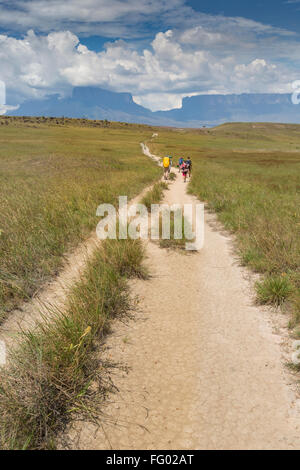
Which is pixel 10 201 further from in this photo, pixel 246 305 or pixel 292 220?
pixel 292 220

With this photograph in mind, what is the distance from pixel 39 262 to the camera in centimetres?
684

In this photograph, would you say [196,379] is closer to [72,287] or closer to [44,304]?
[44,304]

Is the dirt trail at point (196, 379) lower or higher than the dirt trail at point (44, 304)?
lower

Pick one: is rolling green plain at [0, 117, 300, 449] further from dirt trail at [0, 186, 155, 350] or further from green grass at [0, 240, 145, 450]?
dirt trail at [0, 186, 155, 350]

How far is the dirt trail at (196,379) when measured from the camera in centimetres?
305

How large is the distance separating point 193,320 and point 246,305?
4.15ft

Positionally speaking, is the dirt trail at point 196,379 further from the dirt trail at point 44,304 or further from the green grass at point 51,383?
the dirt trail at point 44,304

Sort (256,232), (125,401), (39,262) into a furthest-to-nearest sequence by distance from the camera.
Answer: (256,232), (39,262), (125,401)

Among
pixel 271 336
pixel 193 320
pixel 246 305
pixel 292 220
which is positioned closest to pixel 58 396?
pixel 193 320

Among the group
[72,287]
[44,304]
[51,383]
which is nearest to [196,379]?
[51,383]

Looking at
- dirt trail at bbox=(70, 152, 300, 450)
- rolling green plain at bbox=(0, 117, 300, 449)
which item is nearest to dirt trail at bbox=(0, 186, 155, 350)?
rolling green plain at bbox=(0, 117, 300, 449)

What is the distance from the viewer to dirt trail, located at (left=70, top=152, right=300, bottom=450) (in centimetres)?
305

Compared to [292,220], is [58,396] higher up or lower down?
lower down

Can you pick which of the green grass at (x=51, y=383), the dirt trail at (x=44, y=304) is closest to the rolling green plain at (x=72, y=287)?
A: the green grass at (x=51, y=383)
